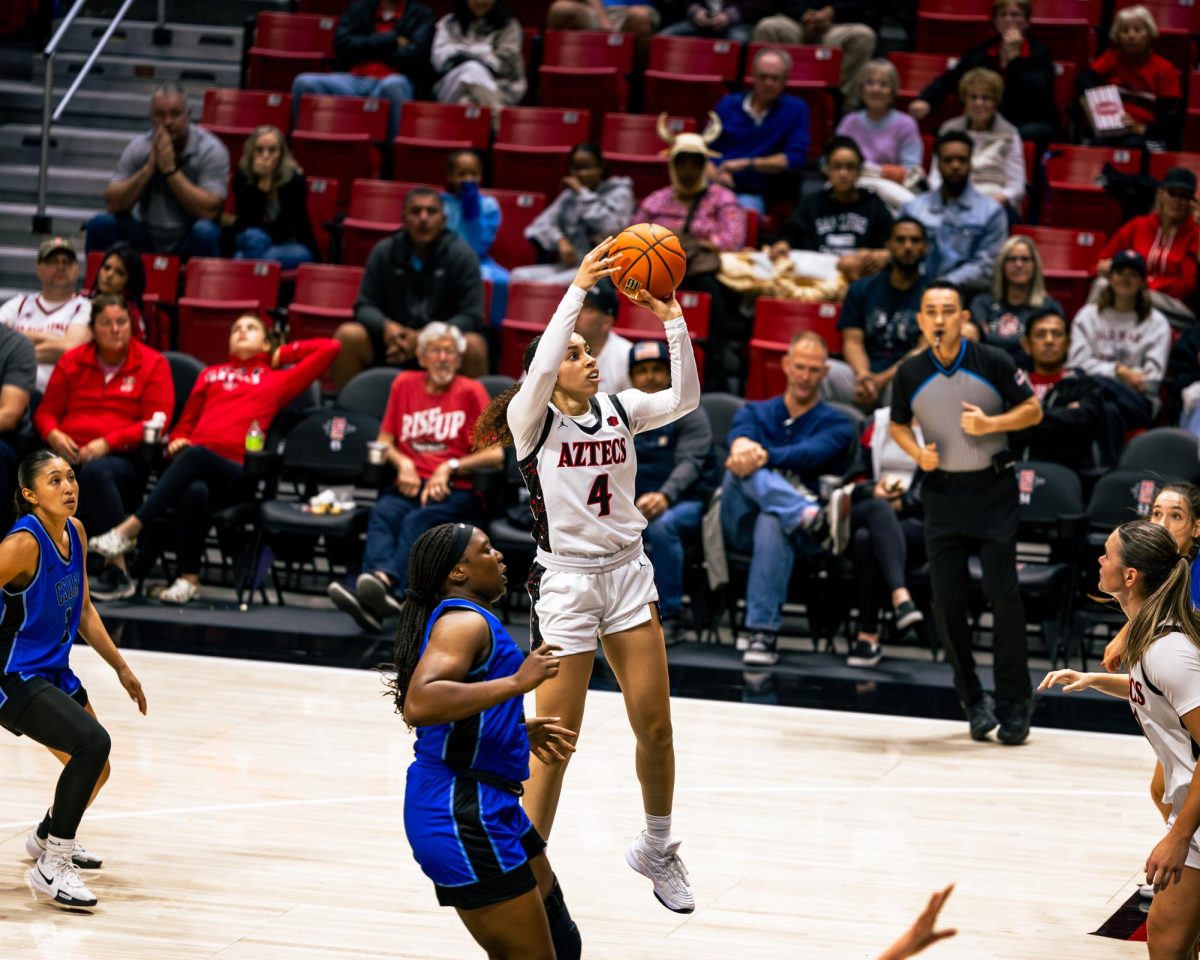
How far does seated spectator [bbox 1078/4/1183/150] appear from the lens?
10273 mm

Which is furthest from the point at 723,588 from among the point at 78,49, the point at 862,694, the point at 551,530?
the point at 78,49

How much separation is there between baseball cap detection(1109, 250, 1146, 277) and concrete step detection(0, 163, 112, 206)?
6599 millimetres

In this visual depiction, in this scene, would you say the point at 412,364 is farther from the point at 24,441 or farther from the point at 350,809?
the point at 350,809

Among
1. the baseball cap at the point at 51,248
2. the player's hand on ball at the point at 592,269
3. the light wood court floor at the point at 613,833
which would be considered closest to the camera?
the player's hand on ball at the point at 592,269

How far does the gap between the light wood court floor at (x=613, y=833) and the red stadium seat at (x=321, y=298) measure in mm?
2745

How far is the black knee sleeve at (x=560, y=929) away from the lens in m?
3.80

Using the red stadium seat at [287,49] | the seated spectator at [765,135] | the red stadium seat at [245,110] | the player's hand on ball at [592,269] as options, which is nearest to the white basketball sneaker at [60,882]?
the player's hand on ball at [592,269]

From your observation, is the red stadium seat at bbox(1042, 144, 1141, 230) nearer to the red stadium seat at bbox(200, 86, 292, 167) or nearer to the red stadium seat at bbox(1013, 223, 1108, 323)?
the red stadium seat at bbox(1013, 223, 1108, 323)

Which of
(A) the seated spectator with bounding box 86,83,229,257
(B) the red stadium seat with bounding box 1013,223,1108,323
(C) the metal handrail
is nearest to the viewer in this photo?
(B) the red stadium seat with bounding box 1013,223,1108,323

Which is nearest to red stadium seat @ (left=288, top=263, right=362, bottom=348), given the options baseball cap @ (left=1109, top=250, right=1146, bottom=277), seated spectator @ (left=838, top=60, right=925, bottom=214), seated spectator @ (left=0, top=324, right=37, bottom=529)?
seated spectator @ (left=0, top=324, right=37, bottom=529)

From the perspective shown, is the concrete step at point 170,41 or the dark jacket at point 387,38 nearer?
the dark jacket at point 387,38

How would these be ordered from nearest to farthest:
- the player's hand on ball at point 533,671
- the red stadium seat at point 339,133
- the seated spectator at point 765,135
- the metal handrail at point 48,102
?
1. the player's hand on ball at point 533,671
2. the seated spectator at point 765,135
3. the metal handrail at point 48,102
4. the red stadium seat at point 339,133

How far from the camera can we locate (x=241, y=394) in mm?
8906

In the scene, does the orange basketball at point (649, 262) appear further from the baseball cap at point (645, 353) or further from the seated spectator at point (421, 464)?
the seated spectator at point (421, 464)
